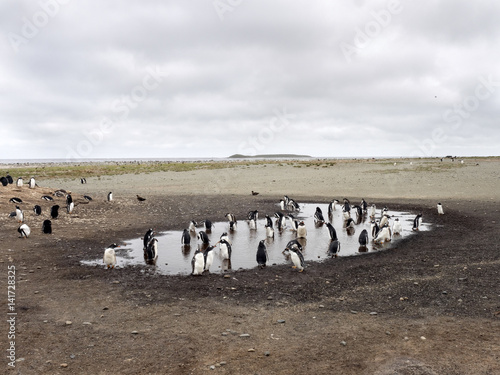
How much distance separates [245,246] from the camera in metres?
13.9

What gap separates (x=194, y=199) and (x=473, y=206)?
17.5m

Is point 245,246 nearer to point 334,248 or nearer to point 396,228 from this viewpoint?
point 334,248

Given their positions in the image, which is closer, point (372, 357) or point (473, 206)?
point (372, 357)

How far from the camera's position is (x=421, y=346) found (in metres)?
6.05

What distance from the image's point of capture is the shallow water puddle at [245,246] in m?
11.5

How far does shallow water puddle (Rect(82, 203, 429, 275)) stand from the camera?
11.5m

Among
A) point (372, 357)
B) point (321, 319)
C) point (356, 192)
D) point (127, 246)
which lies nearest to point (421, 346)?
point (372, 357)

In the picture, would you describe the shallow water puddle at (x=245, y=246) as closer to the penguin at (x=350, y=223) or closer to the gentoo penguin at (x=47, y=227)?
the penguin at (x=350, y=223)

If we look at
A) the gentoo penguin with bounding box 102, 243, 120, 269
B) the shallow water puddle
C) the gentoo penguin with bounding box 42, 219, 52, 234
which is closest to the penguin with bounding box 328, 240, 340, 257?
the shallow water puddle

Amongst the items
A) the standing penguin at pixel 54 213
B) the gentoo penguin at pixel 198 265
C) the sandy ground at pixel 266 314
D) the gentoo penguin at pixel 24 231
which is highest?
the standing penguin at pixel 54 213

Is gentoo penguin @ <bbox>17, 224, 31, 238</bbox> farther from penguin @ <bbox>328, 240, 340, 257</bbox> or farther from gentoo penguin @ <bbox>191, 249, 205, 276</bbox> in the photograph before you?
penguin @ <bbox>328, 240, 340, 257</bbox>

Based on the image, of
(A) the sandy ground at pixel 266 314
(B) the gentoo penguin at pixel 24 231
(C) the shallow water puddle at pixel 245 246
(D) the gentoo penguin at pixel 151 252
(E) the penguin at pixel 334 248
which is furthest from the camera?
(B) the gentoo penguin at pixel 24 231

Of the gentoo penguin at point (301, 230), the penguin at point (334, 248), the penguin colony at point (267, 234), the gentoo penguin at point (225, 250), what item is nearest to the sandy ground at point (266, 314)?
the penguin at point (334, 248)

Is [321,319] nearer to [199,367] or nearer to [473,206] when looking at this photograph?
[199,367]
